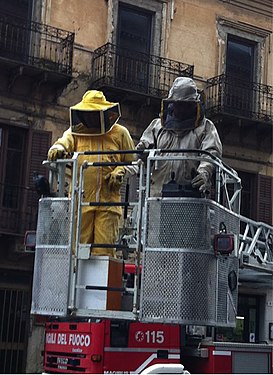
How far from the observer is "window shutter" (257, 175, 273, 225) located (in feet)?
58.7

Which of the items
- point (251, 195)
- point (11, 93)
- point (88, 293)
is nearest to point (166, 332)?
point (88, 293)

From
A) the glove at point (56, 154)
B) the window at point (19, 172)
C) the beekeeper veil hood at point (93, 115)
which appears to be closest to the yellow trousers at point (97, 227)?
the glove at point (56, 154)

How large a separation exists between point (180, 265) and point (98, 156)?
1.44 m

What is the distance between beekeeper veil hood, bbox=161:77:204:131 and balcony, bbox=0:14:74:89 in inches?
348

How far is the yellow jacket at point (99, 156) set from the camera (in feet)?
20.0

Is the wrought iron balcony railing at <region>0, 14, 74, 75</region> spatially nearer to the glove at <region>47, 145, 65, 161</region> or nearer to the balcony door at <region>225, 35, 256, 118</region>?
the balcony door at <region>225, 35, 256, 118</region>

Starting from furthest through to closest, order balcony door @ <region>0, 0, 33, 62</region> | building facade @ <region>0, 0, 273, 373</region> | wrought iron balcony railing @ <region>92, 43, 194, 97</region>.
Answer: wrought iron balcony railing @ <region>92, 43, 194, 97</region> → balcony door @ <region>0, 0, 33, 62</region> → building facade @ <region>0, 0, 273, 373</region>

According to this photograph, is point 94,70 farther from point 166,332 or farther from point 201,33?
point 166,332

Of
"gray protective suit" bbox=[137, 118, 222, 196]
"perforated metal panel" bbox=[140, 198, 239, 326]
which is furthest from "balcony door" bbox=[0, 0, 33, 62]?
"perforated metal panel" bbox=[140, 198, 239, 326]

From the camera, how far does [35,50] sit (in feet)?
49.8

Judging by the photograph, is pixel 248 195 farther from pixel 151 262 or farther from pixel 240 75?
pixel 151 262

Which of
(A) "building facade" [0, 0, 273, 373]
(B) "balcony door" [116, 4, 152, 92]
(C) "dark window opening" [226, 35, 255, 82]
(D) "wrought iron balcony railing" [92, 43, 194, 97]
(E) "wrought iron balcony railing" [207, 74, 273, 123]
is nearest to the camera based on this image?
(A) "building facade" [0, 0, 273, 373]

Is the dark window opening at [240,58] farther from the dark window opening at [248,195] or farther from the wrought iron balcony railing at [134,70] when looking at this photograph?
the dark window opening at [248,195]

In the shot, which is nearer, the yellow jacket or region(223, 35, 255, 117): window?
the yellow jacket
